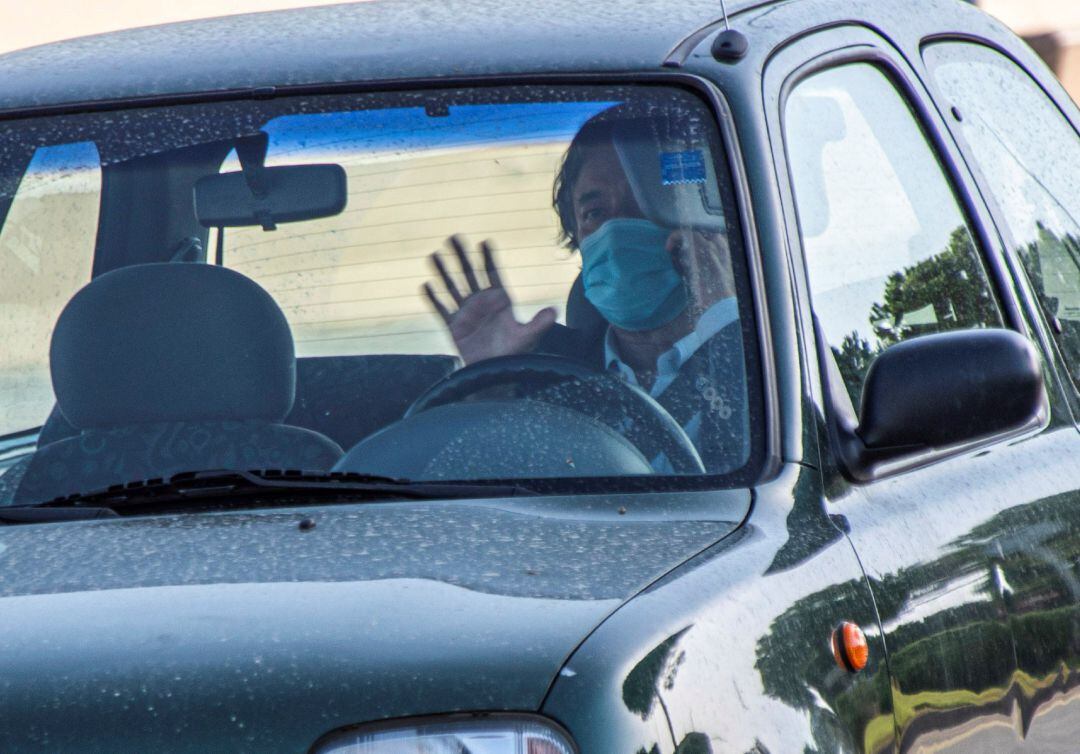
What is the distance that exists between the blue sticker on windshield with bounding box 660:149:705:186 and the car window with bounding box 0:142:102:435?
90cm

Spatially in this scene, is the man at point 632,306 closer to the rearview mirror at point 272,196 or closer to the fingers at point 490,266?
the fingers at point 490,266

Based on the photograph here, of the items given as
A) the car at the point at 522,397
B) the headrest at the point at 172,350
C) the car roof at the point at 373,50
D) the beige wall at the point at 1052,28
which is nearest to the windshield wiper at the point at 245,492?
the car at the point at 522,397

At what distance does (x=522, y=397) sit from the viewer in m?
2.80

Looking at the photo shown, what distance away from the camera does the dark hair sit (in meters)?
2.92

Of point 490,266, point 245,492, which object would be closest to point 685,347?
point 490,266

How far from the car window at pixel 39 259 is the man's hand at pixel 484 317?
0.62 m

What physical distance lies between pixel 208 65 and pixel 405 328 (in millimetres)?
522

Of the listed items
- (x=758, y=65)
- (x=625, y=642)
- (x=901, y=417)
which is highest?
(x=758, y=65)

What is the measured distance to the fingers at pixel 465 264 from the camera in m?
2.91

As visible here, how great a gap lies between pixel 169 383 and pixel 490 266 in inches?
19.0

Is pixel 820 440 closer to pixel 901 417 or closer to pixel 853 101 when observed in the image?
pixel 901 417

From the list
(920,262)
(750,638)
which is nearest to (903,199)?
(920,262)

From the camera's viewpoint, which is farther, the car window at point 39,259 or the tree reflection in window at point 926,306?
the car window at point 39,259

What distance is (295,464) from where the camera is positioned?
2.76 meters
